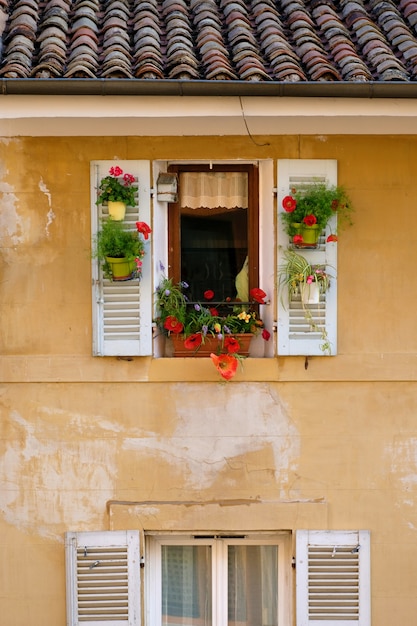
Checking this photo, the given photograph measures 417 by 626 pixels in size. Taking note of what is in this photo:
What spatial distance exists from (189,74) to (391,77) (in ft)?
4.10

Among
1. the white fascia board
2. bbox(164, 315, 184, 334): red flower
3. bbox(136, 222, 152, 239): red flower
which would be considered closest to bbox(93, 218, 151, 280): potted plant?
bbox(136, 222, 152, 239): red flower

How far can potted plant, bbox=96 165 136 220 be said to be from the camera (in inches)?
253

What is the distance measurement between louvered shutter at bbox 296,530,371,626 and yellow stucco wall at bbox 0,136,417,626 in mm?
81

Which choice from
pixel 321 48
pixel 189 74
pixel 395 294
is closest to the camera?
pixel 189 74

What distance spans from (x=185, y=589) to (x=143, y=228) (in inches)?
106

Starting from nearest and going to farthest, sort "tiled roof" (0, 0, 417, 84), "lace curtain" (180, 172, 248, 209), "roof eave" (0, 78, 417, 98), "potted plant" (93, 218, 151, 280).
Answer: "roof eave" (0, 78, 417, 98) → "tiled roof" (0, 0, 417, 84) → "potted plant" (93, 218, 151, 280) → "lace curtain" (180, 172, 248, 209)

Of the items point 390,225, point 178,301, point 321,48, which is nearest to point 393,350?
point 390,225

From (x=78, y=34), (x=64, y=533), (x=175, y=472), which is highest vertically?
(x=78, y=34)

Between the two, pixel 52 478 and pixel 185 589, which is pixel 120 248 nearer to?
pixel 52 478

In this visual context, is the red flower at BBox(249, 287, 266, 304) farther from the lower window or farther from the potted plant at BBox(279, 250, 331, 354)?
the lower window

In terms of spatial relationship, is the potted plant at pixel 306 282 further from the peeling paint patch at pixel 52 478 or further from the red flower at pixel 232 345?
the peeling paint patch at pixel 52 478

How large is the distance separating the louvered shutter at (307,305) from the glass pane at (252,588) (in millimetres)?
1583

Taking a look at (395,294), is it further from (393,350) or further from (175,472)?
(175,472)

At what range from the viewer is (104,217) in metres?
6.57
